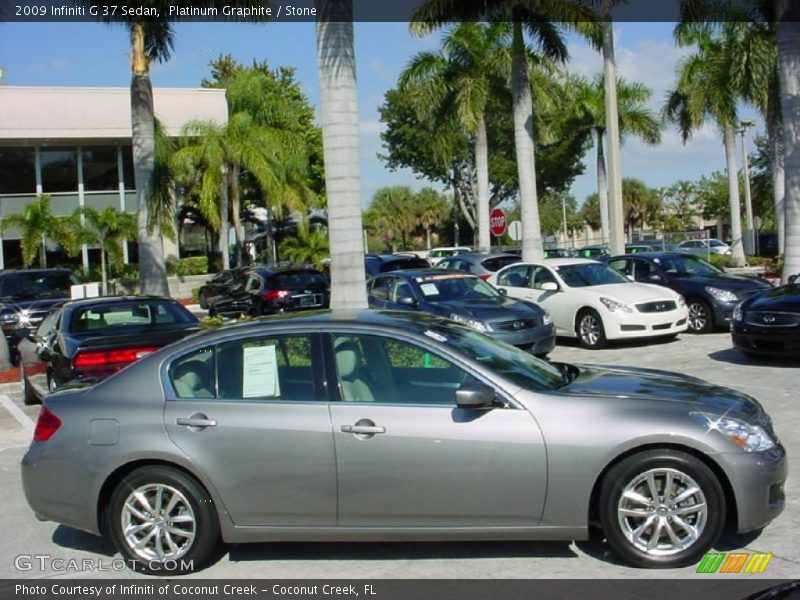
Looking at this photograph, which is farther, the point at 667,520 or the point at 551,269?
the point at 551,269

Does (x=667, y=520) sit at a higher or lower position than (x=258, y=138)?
lower

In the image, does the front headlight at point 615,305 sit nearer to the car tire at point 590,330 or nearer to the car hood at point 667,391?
the car tire at point 590,330

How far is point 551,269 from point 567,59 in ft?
30.1

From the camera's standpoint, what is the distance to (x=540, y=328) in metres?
13.6

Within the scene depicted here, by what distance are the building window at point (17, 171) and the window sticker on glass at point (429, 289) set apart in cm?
2400

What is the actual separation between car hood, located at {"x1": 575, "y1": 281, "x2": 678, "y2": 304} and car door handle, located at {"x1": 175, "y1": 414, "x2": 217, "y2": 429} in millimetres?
10472

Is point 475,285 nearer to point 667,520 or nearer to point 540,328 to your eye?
point 540,328

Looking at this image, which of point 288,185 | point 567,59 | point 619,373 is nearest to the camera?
point 619,373

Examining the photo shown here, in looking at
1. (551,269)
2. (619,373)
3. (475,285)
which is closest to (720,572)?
(619,373)

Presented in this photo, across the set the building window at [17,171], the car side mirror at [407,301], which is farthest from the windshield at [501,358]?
the building window at [17,171]

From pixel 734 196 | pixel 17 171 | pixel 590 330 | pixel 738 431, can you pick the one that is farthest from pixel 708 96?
pixel 738 431

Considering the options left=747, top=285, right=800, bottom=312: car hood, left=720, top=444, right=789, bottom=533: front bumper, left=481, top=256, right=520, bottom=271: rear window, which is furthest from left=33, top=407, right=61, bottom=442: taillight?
left=481, top=256, right=520, bottom=271: rear window

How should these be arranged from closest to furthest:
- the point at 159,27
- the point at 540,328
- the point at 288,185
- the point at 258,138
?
the point at 540,328
the point at 159,27
the point at 258,138
the point at 288,185
